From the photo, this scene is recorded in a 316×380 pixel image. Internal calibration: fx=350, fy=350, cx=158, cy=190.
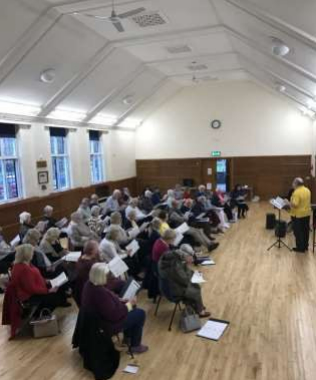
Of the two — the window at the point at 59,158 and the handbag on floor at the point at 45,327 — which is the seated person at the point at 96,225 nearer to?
the handbag on floor at the point at 45,327

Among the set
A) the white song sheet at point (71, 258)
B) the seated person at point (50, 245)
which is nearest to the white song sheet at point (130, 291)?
the white song sheet at point (71, 258)

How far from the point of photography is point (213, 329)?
4.37m

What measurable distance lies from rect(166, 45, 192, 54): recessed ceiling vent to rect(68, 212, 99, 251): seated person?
521cm

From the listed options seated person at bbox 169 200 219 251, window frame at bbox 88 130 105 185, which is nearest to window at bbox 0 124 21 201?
window frame at bbox 88 130 105 185

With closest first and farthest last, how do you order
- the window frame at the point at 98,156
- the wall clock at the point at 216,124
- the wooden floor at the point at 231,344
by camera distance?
1. the wooden floor at the point at 231,344
2. the window frame at the point at 98,156
3. the wall clock at the point at 216,124

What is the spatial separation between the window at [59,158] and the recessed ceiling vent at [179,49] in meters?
Result: 4.12

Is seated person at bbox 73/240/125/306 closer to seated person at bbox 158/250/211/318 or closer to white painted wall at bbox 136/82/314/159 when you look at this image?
seated person at bbox 158/250/211/318

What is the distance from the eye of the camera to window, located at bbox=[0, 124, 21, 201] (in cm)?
869

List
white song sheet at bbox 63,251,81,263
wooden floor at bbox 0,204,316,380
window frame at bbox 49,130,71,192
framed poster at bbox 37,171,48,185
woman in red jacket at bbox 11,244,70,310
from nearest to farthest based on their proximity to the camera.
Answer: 1. wooden floor at bbox 0,204,316,380
2. woman in red jacket at bbox 11,244,70,310
3. white song sheet at bbox 63,251,81,263
4. framed poster at bbox 37,171,48,185
5. window frame at bbox 49,130,71,192

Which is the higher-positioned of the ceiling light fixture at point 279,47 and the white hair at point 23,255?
the ceiling light fixture at point 279,47

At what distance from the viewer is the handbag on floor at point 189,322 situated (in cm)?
438

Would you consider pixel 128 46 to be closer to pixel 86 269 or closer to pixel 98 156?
pixel 98 156

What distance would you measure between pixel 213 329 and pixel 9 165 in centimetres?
686

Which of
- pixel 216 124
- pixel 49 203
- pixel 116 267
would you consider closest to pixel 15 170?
pixel 49 203
